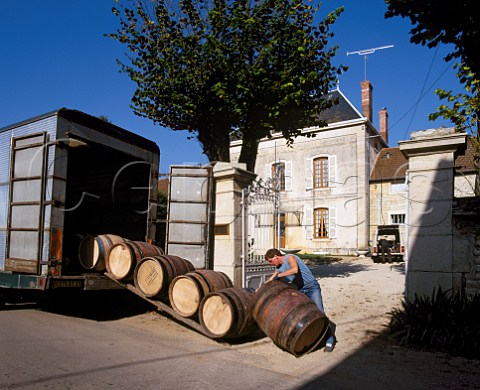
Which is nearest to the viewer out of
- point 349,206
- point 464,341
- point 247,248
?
point 464,341

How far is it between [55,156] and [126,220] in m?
3.17

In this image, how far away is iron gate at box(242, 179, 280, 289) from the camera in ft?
27.9

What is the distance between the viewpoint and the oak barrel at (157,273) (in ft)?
22.3

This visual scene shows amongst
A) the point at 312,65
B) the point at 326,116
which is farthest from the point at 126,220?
the point at 326,116

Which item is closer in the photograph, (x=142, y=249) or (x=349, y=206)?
(x=142, y=249)

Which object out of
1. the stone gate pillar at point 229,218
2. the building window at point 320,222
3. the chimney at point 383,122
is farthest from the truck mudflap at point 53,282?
the chimney at point 383,122

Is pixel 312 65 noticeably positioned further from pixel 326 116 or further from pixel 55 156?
pixel 326 116

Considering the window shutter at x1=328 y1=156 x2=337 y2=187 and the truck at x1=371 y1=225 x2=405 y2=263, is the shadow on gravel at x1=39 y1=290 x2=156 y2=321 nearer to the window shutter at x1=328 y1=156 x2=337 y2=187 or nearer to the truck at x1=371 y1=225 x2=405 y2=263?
the truck at x1=371 y1=225 x2=405 y2=263

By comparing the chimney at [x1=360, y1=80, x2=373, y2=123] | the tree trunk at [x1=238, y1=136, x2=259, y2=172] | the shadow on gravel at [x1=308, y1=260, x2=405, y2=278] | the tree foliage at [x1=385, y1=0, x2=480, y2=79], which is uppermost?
the chimney at [x1=360, y1=80, x2=373, y2=123]

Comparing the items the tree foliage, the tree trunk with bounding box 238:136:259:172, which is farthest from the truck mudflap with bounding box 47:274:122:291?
the tree foliage

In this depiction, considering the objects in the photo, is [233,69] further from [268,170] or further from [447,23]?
[268,170]

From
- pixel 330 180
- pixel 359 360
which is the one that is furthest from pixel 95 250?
pixel 330 180

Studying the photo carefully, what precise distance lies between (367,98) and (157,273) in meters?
24.6

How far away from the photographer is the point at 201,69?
996 centimetres
